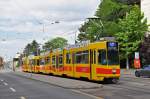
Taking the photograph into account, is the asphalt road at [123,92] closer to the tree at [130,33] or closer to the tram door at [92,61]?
the tram door at [92,61]

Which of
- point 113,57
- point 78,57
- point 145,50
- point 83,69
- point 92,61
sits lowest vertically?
point 83,69

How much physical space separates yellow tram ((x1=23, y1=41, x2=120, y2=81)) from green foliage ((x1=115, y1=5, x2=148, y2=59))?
126ft

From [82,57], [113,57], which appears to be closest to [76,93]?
[113,57]

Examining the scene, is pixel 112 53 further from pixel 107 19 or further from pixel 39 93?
pixel 107 19

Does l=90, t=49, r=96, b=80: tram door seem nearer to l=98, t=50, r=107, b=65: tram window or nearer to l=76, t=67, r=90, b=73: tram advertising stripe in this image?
l=76, t=67, r=90, b=73: tram advertising stripe

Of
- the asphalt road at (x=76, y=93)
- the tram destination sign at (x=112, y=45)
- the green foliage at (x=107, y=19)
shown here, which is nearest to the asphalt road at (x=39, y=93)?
the asphalt road at (x=76, y=93)

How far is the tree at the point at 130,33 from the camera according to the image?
8706cm

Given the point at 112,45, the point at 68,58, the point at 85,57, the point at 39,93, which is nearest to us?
the point at 39,93

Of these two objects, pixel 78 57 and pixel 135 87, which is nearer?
pixel 135 87

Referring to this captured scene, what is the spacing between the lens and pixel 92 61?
1449 inches

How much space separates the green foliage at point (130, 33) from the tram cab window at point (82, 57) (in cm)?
4546

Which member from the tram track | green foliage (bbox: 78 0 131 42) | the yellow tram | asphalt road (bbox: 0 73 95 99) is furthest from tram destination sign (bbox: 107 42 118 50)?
green foliage (bbox: 78 0 131 42)

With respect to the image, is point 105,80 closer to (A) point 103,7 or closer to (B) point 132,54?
(B) point 132,54

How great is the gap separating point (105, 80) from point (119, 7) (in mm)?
65073
